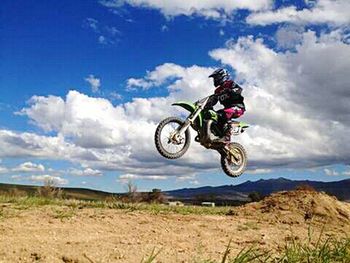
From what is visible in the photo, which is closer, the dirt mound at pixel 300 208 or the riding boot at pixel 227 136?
the dirt mound at pixel 300 208

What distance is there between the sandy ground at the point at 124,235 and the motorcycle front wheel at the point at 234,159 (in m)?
2.96

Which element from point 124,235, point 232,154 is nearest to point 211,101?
point 232,154

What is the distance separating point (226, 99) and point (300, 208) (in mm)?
3639

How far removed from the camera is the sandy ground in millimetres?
7645

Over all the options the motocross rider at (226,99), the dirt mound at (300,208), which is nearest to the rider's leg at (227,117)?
the motocross rider at (226,99)

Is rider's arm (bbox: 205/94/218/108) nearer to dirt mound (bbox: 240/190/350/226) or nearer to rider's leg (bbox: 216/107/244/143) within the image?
rider's leg (bbox: 216/107/244/143)

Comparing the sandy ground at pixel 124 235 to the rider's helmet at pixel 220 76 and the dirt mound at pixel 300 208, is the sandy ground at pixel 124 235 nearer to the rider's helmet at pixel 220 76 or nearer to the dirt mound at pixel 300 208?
the dirt mound at pixel 300 208

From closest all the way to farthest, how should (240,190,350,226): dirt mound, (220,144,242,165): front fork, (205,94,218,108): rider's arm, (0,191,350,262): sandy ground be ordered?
(0,191,350,262): sandy ground, (240,190,350,226): dirt mound, (205,94,218,108): rider's arm, (220,144,242,165): front fork

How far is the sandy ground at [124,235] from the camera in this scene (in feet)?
25.1

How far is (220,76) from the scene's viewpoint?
14766 mm

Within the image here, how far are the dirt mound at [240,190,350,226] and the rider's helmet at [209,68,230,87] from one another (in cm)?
365

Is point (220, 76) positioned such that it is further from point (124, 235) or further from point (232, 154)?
point (124, 235)

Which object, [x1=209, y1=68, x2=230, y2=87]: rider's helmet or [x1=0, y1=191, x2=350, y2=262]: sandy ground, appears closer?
[x1=0, y1=191, x2=350, y2=262]: sandy ground

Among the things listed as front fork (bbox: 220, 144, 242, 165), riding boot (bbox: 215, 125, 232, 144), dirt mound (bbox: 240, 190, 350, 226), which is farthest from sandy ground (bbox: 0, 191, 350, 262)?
front fork (bbox: 220, 144, 242, 165)
